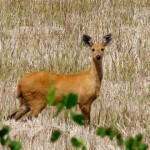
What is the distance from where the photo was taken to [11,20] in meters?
11.1

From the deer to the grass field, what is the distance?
0.48 ft

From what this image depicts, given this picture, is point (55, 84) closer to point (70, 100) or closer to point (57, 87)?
point (57, 87)

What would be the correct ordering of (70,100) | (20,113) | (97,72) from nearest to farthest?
(70,100) < (20,113) < (97,72)

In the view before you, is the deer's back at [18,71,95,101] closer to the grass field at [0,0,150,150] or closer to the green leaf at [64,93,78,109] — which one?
the grass field at [0,0,150,150]

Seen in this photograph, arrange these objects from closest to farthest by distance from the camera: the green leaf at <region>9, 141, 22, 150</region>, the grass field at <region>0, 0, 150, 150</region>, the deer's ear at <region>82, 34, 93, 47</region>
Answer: the green leaf at <region>9, 141, 22, 150</region>, the grass field at <region>0, 0, 150, 150</region>, the deer's ear at <region>82, 34, 93, 47</region>

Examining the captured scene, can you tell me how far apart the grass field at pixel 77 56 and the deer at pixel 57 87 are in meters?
0.15

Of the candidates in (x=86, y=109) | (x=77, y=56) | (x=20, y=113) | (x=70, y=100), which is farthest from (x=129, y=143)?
(x=77, y=56)

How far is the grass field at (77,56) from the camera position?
5559 mm

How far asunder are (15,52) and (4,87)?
2016mm

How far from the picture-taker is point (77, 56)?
29.1 feet

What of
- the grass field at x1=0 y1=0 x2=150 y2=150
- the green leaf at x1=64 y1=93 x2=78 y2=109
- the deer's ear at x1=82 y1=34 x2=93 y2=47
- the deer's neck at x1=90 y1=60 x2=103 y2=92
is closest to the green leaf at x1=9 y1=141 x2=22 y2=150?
the green leaf at x1=64 y1=93 x2=78 y2=109

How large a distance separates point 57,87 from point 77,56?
2.54 meters

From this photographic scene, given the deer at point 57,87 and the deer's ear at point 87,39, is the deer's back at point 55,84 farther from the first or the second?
the deer's ear at point 87,39

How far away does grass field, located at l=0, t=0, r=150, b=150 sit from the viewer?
5559 mm
